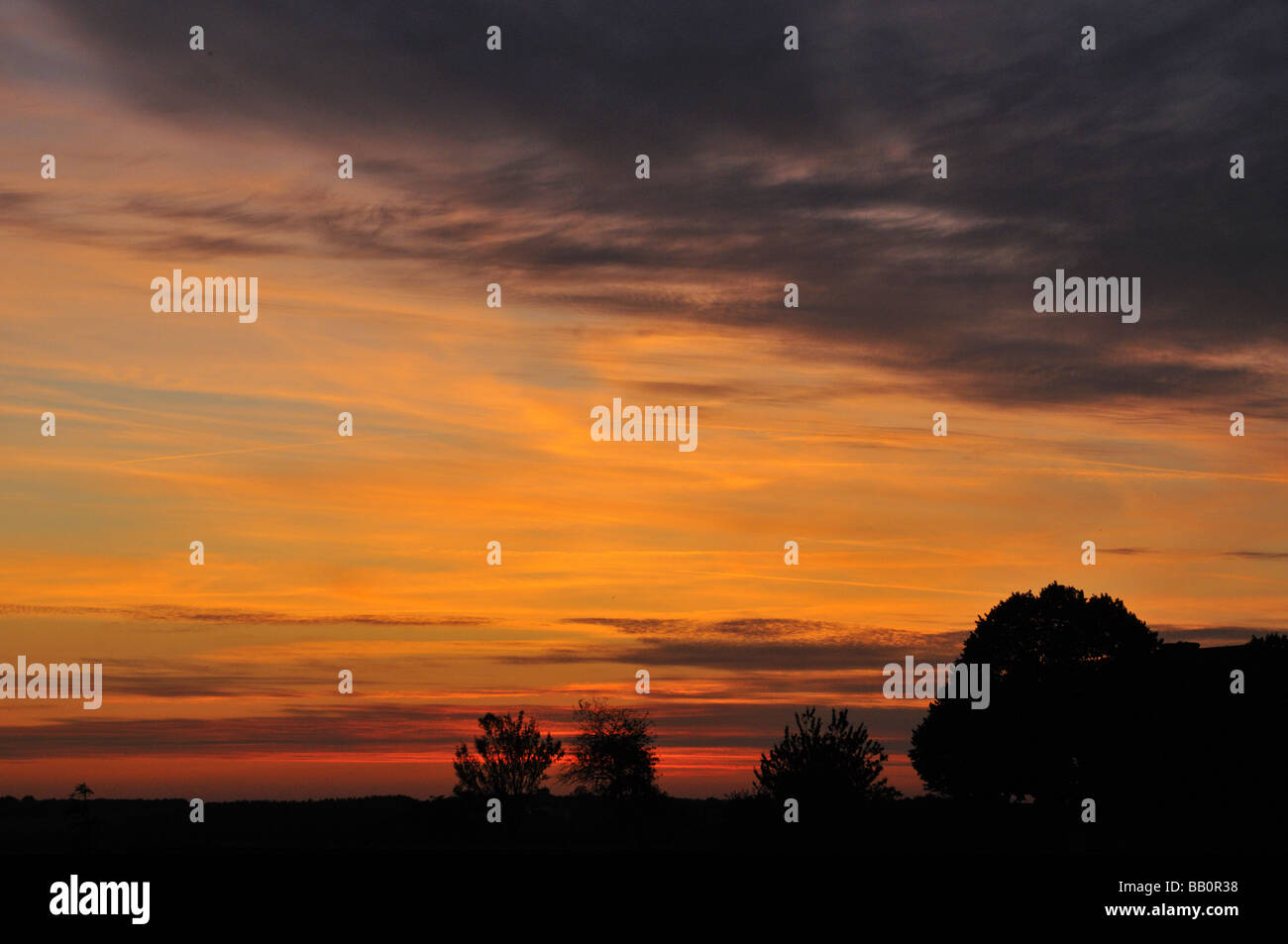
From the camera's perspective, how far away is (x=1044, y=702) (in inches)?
3580

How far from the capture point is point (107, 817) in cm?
16862

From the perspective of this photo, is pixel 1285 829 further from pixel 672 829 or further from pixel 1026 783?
pixel 672 829

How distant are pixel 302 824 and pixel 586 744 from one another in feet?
163

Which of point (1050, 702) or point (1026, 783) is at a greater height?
point (1050, 702)

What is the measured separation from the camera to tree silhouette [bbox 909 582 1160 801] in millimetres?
90125

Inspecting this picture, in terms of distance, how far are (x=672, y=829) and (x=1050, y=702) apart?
33622mm

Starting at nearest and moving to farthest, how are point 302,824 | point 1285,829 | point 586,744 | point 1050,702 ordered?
point 1285,829
point 1050,702
point 586,744
point 302,824

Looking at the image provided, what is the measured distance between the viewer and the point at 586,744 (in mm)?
106938

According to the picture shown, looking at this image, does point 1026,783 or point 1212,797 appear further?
point 1026,783

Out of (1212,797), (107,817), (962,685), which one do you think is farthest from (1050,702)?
(107,817)

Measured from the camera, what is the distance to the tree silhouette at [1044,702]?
9012cm
